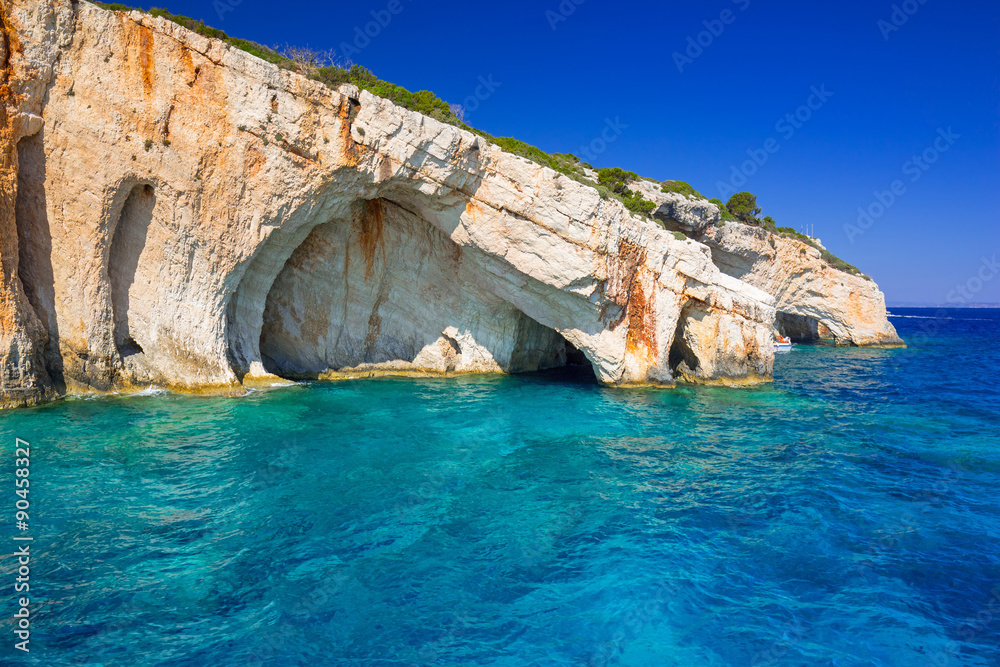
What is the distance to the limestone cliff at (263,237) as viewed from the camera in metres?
14.0

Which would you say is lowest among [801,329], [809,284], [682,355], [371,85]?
[682,355]

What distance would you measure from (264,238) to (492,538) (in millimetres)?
12236

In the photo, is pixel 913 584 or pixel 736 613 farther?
pixel 913 584

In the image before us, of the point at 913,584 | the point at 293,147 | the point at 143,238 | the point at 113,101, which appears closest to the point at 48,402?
the point at 143,238

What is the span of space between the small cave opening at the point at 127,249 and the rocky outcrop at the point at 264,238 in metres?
0.06

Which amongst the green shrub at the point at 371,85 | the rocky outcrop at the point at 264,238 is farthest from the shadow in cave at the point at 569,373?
the green shrub at the point at 371,85

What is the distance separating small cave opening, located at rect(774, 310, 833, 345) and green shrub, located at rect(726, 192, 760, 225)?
11179 mm

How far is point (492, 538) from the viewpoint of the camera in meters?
8.23

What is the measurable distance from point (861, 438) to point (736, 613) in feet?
33.1

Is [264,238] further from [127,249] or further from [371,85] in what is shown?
→ [371,85]

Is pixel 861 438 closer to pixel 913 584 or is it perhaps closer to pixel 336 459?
pixel 913 584

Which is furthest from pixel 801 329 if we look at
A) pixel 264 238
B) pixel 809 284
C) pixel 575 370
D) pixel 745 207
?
pixel 264 238

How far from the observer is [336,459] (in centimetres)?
1118

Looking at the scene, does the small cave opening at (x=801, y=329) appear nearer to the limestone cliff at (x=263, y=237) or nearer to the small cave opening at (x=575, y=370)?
the small cave opening at (x=575, y=370)
